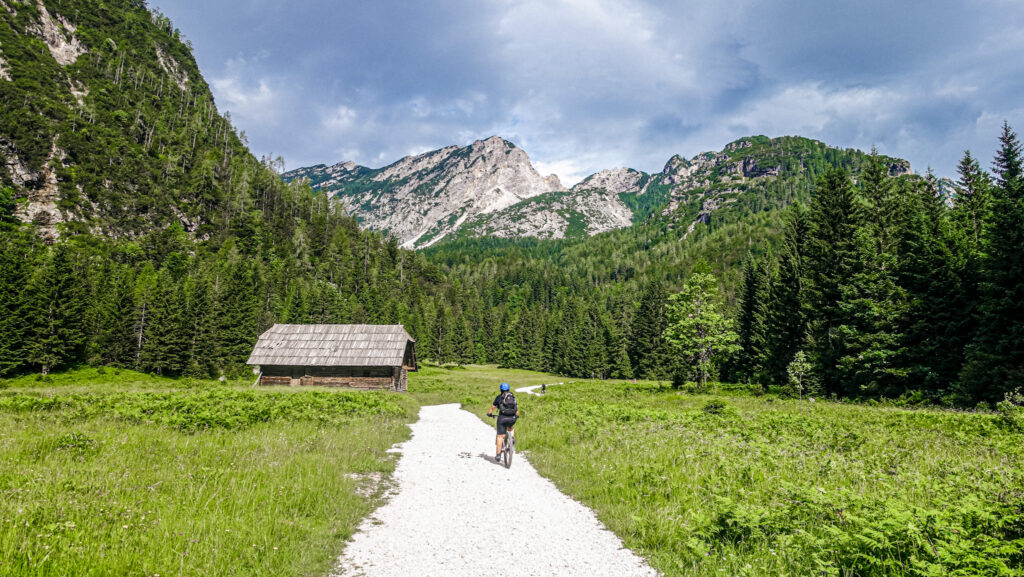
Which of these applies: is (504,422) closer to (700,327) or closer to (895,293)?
(895,293)

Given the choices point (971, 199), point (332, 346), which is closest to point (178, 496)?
point (332, 346)

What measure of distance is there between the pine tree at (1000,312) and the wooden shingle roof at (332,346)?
142ft

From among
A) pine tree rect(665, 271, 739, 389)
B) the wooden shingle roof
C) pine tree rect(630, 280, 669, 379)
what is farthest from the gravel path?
pine tree rect(630, 280, 669, 379)

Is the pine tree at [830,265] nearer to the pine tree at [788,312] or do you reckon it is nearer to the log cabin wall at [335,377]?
the pine tree at [788,312]

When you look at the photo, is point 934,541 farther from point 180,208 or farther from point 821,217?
point 180,208

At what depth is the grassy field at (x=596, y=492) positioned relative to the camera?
509 cm

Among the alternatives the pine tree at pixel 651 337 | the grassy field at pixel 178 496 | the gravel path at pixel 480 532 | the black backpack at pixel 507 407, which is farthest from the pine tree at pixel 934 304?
the pine tree at pixel 651 337

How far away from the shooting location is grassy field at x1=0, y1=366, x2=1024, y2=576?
5086 millimetres

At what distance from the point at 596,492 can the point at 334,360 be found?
133ft

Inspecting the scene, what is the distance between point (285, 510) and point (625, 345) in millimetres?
82925

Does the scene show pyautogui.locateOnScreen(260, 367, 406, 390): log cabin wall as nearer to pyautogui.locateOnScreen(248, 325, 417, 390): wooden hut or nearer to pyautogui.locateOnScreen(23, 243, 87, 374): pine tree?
pyautogui.locateOnScreen(248, 325, 417, 390): wooden hut

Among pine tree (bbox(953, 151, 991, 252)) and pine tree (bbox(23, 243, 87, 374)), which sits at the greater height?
pine tree (bbox(953, 151, 991, 252))

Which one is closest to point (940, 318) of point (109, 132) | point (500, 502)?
point (500, 502)

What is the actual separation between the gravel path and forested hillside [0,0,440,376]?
59.4 metres
